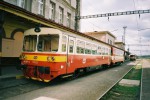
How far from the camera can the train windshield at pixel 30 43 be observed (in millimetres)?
10375

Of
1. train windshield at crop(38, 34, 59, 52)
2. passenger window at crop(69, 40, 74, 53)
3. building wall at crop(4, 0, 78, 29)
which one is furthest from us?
building wall at crop(4, 0, 78, 29)

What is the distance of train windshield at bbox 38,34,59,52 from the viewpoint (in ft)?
→ 32.2

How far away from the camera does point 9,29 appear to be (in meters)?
14.1

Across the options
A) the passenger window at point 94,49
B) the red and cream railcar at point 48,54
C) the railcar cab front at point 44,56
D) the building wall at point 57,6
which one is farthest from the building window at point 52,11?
the railcar cab front at point 44,56

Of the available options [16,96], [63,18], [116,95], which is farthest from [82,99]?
[63,18]

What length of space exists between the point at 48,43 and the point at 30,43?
128cm

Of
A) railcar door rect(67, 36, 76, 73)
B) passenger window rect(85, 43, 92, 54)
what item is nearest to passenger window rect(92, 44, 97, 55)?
passenger window rect(85, 43, 92, 54)

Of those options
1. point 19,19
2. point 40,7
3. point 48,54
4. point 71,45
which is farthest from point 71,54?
point 40,7

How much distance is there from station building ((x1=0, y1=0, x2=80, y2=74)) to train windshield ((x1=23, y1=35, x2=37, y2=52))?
1.25 meters

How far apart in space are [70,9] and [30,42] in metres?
17.9

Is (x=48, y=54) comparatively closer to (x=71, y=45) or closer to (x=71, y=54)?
(x=71, y=54)

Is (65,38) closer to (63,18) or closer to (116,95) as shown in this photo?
(116,95)

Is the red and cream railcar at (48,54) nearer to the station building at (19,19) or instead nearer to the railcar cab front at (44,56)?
the railcar cab front at (44,56)

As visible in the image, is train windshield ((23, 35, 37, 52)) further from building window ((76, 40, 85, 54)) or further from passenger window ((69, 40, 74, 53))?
building window ((76, 40, 85, 54))
